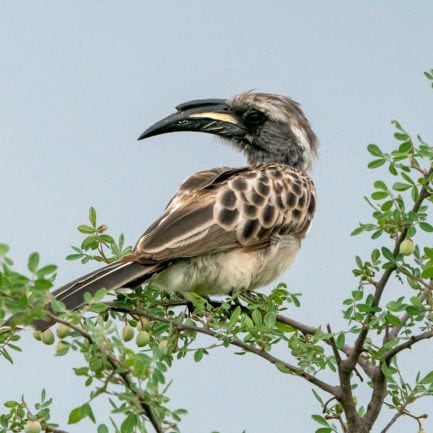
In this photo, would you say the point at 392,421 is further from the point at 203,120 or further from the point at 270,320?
the point at 203,120

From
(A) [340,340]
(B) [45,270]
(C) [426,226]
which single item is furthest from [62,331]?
(C) [426,226]

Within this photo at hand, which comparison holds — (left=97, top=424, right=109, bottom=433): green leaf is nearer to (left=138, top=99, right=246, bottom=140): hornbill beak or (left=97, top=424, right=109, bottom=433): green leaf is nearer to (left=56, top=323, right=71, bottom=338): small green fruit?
(left=56, top=323, right=71, bottom=338): small green fruit

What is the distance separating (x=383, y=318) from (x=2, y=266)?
5.62 ft

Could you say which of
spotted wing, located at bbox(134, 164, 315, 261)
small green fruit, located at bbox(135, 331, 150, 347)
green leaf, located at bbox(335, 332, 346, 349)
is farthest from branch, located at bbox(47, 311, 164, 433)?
spotted wing, located at bbox(134, 164, 315, 261)

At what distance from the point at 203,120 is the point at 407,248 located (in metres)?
2.66

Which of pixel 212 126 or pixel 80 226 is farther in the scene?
pixel 212 126

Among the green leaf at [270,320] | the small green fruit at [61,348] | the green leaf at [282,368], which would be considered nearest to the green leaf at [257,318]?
the green leaf at [270,320]

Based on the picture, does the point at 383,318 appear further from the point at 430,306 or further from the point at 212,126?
the point at 212,126

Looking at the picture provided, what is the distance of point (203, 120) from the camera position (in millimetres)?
6406

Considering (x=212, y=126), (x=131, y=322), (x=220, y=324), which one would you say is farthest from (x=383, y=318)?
(x=212, y=126)

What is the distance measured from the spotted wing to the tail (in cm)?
8

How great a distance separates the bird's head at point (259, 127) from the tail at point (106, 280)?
1877mm

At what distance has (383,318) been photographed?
157 inches

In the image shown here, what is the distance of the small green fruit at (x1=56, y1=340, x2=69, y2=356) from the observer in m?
3.10
